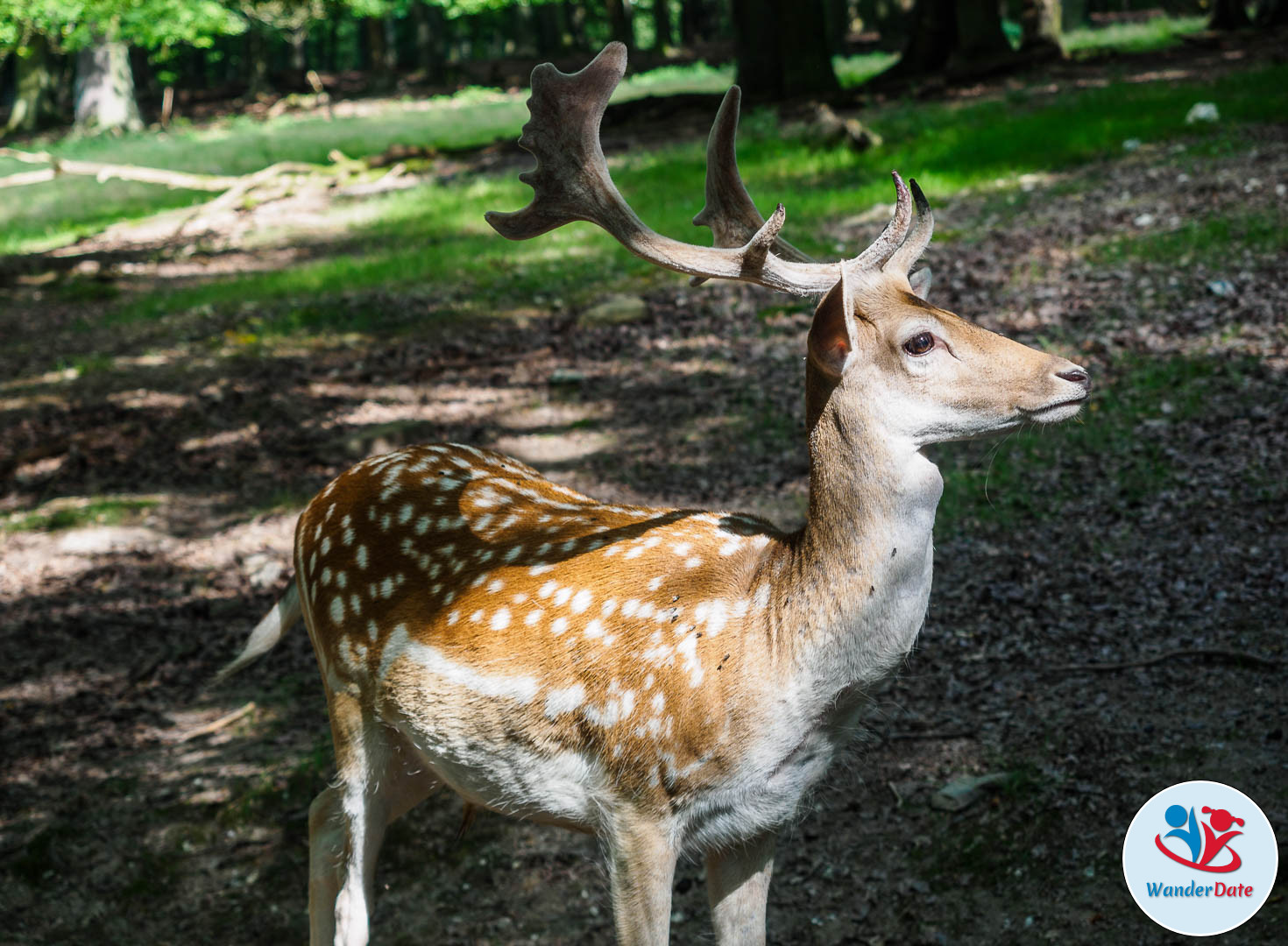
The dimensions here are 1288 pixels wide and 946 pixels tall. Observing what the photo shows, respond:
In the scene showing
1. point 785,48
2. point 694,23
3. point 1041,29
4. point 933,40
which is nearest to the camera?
point 785,48

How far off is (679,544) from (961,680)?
2067mm

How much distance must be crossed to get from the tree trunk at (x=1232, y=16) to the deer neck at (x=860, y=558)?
21.1 meters

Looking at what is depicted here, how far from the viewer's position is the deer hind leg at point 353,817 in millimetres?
3240

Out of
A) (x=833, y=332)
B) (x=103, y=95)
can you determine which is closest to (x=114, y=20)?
(x=103, y=95)

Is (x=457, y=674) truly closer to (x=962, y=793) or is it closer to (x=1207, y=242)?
(x=962, y=793)

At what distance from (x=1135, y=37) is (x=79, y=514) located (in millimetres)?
20960

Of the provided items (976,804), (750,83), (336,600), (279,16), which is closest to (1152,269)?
(976,804)

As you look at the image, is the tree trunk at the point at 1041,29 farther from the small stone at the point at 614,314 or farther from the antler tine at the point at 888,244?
the antler tine at the point at 888,244

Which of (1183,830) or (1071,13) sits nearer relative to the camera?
(1183,830)

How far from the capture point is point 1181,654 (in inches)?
172

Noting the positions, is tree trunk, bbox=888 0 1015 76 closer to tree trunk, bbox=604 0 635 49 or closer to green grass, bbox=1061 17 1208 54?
green grass, bbox=1061 17 1208 54

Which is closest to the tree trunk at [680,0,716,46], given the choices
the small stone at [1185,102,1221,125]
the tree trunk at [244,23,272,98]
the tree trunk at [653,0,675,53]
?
the tree trunk at [653,0,675,53]

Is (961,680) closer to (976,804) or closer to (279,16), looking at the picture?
(976,804)

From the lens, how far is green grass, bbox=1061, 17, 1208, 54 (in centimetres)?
1931
